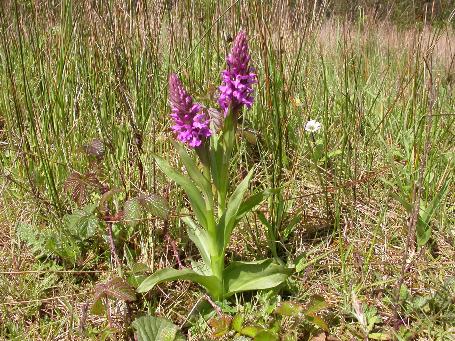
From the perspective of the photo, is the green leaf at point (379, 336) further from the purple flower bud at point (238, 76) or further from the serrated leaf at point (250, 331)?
the purple flower bud at point (238, 76)

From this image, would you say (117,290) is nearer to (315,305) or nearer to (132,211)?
(132,211)

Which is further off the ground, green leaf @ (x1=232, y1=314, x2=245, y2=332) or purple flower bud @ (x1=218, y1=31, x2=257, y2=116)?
purple flower bud @ (x1=218, y1=31, x2=257, y2=116)

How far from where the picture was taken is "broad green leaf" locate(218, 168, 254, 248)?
134 centimetres

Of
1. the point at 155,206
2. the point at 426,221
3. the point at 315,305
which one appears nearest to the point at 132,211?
the point at 155,206

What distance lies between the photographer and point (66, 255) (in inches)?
63.2

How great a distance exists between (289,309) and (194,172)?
0.44 meters

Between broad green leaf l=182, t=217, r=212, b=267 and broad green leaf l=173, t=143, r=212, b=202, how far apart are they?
0.15m

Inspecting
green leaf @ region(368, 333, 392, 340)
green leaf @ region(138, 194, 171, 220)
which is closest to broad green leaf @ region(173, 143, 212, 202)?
green leaf @ region(138, 194, 171, 220)

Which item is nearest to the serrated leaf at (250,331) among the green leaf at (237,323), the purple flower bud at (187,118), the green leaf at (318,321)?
the green leaf at (237,323)

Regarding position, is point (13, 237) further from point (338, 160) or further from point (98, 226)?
point (338, 160)

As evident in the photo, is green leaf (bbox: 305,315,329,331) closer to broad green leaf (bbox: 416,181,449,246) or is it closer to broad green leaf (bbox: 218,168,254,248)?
broad green leaf (bbox: 218,168,254,248)

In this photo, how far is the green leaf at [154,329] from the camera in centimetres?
124

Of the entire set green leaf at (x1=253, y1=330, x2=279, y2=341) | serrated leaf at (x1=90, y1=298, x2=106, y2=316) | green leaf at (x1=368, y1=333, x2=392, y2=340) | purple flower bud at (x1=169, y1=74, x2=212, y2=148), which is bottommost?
green leaf at (x1=368, y1=333, x2=392, y2=340)

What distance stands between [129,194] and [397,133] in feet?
4.09
